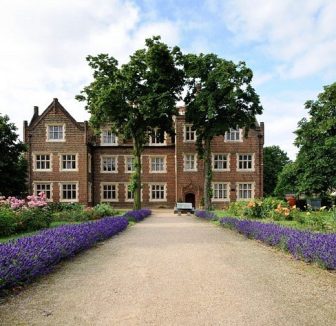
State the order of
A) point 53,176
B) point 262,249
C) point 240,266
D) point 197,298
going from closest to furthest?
point 197,298
point 240,266
point 262,249
point 53,176

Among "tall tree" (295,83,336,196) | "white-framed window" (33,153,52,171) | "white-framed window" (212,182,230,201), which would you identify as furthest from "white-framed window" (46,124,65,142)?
"tall tree" (295,83,336,196)

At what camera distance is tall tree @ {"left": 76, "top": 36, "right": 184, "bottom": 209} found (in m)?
32.8

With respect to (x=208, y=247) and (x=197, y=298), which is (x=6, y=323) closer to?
(x=197, y=298)

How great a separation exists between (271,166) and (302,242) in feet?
204

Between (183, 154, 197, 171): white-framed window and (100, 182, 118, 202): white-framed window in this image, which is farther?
(100, 182, 118, 202): white-framed window

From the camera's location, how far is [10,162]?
35.2 m

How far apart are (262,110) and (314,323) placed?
3137cm

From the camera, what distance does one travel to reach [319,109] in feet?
127

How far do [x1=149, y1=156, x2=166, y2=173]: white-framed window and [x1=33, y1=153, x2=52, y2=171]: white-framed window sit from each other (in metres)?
11.3

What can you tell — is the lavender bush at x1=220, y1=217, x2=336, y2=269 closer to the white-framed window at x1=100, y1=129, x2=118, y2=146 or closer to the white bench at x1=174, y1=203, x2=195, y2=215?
the white bench at x1=174, y1=203, x2=195, y2=215

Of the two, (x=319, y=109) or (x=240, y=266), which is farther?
(x=319, y=109)

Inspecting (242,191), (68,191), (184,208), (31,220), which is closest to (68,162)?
(68,191)

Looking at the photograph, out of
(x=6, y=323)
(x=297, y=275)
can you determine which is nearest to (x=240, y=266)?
(x=297, y=275)

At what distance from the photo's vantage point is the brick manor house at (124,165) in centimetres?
A: 4566
